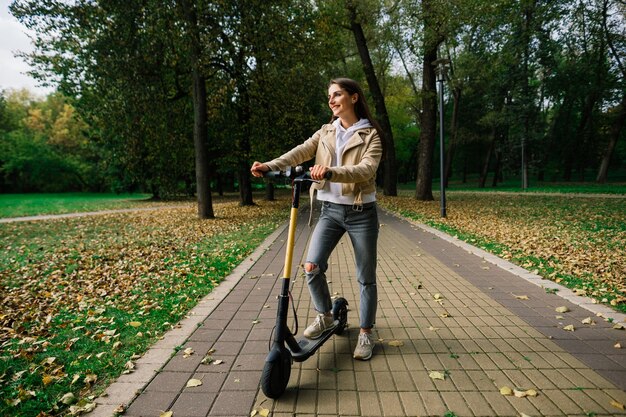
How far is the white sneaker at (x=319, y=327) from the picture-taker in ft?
10.4

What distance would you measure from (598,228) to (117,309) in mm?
10517

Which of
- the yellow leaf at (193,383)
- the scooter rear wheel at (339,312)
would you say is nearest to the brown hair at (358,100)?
the scooter rear wheel at (339,312)

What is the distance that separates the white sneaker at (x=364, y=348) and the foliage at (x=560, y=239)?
10.3 feet

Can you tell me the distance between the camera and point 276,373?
250 centimetres

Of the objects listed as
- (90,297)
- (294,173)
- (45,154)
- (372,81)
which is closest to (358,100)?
(294,173)

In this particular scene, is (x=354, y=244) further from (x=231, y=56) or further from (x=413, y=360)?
(x=231, y=56)

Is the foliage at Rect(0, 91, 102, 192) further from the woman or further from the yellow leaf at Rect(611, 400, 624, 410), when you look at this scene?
the yellow leaf at Rect(611, 400, 624, 410)

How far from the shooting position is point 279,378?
2523 mm

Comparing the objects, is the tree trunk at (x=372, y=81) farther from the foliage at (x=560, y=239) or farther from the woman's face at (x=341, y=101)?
the woman's face at (x=341, y=101)

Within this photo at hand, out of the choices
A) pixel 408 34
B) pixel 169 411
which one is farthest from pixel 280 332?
pixel 408 34

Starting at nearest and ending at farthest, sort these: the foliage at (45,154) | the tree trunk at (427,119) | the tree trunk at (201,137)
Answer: the tree trunk at (201,137)
the tree trunk at (427,119)
the foliage at (45,154)

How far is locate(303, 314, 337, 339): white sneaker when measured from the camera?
10.4 ft

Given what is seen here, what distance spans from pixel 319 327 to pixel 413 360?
83 cm

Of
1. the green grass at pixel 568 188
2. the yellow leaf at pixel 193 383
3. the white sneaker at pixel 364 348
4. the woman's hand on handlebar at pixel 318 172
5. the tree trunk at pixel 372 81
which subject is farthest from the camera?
the green grass at pixel 568 188
